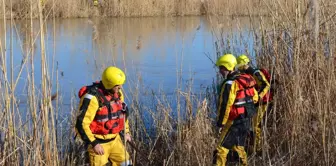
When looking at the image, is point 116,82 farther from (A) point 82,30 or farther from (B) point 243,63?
(A) point 82,30

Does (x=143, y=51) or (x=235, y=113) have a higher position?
(x=143, y=51)

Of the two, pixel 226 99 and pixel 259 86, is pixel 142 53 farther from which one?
pixel 226 99

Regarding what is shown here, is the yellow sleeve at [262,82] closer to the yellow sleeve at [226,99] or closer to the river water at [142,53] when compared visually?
the yellow sleeve at [226,99]

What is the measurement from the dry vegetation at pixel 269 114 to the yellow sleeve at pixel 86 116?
0.21 meters

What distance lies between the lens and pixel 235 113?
390 centimetres

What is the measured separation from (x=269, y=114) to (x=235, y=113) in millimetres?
739

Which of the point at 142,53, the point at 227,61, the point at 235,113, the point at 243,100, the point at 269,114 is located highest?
the point at 227,61

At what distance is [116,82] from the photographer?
345 cm

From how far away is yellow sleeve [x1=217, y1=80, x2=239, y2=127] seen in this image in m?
3.76

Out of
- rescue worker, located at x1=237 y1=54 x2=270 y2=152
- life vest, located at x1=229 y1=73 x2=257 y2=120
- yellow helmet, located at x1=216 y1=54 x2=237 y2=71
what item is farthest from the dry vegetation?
yellow helmet, located at x1=216 y1=54 x2=237 y2=71

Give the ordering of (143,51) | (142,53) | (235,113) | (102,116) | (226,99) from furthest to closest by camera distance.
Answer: (143,51) → (142,53) → (235,113) → (226,99) → (102,116)

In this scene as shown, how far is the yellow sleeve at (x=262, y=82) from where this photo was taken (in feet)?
14.6

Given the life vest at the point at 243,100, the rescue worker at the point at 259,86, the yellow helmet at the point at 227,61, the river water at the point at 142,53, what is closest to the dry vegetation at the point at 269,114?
the rescue worker at the point at 259,86

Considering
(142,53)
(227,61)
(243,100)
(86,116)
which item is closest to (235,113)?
(243,100)
